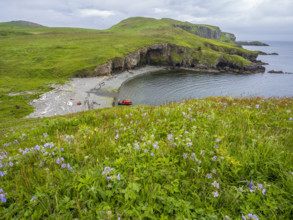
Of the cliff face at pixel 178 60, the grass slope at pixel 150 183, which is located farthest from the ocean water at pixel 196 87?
the grass slope at pixel 150 183

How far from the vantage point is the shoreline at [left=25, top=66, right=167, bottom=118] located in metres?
43.3

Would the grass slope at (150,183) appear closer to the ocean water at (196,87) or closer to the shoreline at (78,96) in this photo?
the shoreline at (78,96)

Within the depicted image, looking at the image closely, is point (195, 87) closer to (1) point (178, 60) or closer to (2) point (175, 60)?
(1) point (178, 60)

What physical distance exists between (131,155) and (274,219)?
2.55 meters

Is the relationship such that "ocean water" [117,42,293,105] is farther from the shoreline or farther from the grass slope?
the grass slope

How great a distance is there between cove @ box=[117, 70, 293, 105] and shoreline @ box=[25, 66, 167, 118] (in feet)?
19.6

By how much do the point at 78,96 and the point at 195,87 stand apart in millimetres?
54244

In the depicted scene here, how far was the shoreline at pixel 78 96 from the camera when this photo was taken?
1706 inches

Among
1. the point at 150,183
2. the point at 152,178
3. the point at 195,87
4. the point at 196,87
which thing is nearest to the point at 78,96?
the point at 195,87

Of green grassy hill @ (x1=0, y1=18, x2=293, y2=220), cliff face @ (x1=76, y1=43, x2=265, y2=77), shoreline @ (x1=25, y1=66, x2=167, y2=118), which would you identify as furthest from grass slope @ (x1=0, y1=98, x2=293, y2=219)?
cliff face @ (x1=76, y1=43, x2=265, y2=77)

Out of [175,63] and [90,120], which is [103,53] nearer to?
[175,63]

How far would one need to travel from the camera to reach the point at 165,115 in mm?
6098

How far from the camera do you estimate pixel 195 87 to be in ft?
242

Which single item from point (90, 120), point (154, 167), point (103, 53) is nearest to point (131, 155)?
point (154, 167)
